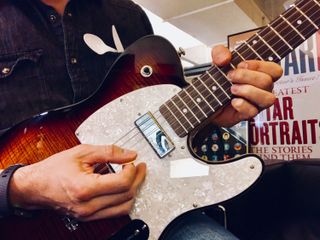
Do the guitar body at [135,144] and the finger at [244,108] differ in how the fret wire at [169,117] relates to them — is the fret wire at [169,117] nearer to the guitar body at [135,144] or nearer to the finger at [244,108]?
the guitar body at [135,144]

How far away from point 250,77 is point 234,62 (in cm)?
5

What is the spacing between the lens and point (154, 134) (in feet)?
2.00

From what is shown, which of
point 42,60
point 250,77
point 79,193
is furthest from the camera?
point 42,60

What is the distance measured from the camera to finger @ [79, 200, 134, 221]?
53cm

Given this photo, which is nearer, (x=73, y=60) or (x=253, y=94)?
(x=253, y=94)

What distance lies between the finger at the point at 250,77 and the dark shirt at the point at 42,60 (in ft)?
1.05

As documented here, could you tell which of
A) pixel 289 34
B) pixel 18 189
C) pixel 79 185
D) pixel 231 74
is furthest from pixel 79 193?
pixel 289 34

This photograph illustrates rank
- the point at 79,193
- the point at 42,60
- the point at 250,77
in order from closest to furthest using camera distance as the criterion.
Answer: the point at 79,193, the point at 250,77, the point at 42,60

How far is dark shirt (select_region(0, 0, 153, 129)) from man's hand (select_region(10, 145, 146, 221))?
0.21 meters

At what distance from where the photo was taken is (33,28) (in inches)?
29.1

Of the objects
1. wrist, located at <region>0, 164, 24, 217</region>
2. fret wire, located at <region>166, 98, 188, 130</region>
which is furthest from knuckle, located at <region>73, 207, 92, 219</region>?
fret wire, located at <region>166, 98, 188, 130</region>

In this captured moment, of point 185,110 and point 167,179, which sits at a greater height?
point 185,110

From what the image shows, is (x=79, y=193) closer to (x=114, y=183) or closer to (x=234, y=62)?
(x=114, y=183)

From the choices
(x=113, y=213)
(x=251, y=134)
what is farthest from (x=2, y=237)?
(x=251, y=134)
